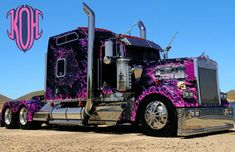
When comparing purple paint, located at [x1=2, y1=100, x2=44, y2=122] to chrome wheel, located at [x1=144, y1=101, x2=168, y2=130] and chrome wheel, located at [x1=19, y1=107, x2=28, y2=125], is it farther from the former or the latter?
chrome wheel, located at [x1=144, y1=101, x2=168, y2=130]

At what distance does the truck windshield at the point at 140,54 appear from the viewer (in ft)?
40.6

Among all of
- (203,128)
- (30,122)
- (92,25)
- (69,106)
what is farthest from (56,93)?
(203,128)

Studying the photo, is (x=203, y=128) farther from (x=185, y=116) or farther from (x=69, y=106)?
(x=69, y=106)

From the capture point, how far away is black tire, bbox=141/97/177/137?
10281 millimetres

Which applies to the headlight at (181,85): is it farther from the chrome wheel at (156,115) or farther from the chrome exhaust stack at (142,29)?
the chrome exhaust stack at (142,29)

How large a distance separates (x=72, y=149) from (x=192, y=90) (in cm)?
402

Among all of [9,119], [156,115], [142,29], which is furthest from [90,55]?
[9,119]

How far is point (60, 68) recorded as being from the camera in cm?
1427

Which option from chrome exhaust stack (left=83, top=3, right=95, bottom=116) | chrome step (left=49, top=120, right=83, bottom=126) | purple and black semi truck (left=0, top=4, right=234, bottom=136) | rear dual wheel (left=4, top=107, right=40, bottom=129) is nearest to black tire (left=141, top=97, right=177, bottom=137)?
purple and black semi truck (left=0, top=4, right=234, bottom=136)

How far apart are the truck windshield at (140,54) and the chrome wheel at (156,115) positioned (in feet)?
6.66

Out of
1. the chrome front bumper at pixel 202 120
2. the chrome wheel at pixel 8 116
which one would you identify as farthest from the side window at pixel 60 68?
the chrome front bumper at pixel 202 120

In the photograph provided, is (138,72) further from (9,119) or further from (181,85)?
(9,119)

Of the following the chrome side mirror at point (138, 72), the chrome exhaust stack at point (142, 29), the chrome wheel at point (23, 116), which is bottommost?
the chrome wheel at point (23, 116)

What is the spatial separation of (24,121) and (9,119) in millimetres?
1075
